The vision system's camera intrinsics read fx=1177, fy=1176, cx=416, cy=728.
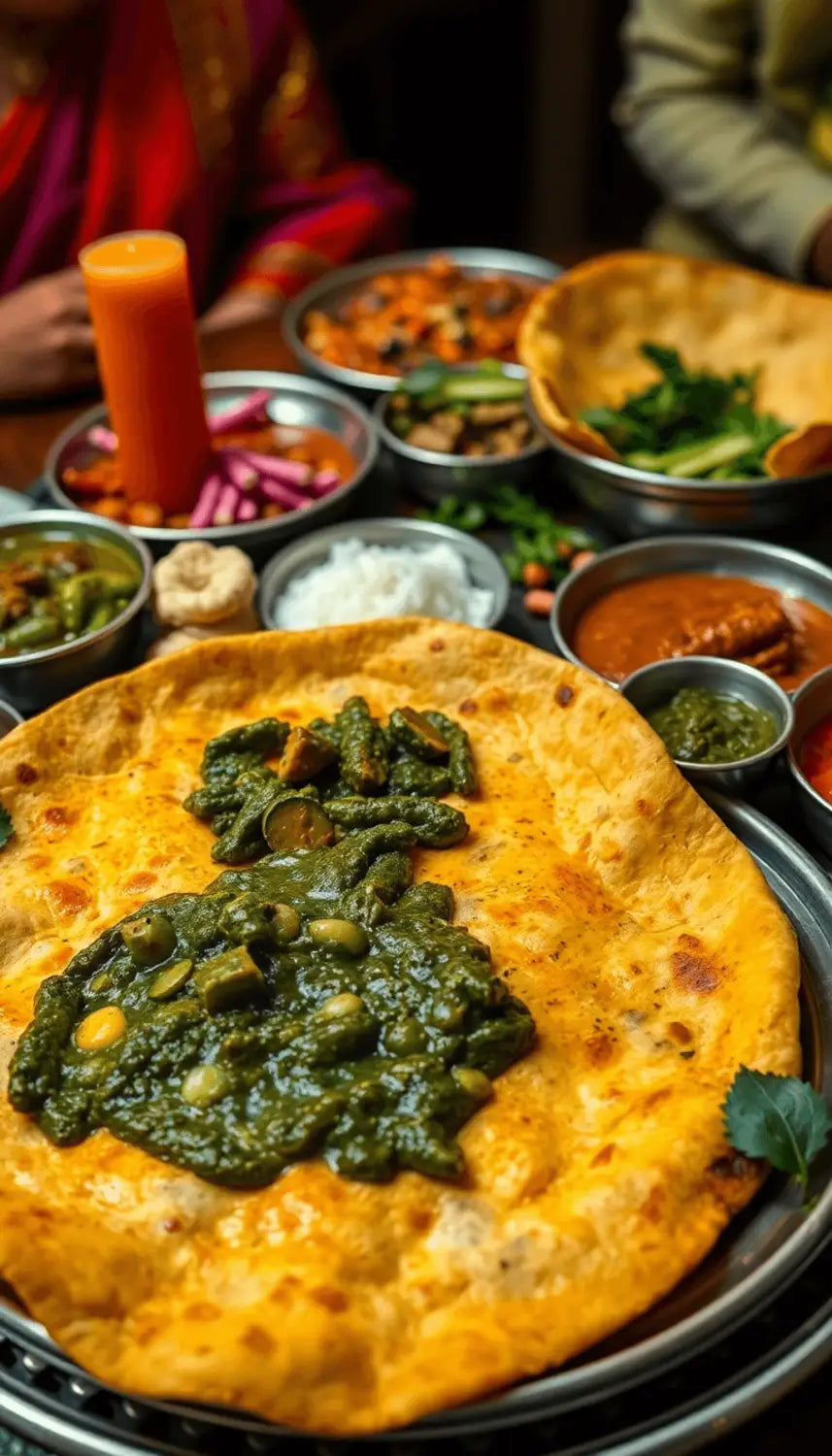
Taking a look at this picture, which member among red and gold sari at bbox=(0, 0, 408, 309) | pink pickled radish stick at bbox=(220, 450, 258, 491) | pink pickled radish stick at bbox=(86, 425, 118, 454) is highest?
red and gold sari at bbox=(0, 0, 408, 309)

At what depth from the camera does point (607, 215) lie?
7.96m

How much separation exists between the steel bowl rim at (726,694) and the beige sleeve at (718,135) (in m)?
2.37

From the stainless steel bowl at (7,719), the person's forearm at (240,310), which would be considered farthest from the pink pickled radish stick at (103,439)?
the stainless steel bowl at (7,719)

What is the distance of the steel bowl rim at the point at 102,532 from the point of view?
8.86ft

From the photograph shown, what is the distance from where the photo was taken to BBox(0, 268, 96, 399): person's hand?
13.0ft


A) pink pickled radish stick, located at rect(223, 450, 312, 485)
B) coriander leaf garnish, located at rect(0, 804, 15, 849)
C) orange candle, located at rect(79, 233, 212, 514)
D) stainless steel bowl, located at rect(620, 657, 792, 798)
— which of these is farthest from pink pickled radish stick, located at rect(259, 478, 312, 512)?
coriander leaf garnish, located at rect(0, 804, 15, 849)

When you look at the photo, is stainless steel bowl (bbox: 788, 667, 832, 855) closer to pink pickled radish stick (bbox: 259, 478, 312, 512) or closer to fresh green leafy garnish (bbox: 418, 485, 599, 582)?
fresh green leafy garnish (bbox: 418, 485, 599, 582)

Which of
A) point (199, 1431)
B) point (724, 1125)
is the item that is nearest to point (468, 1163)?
point (724, 1125)

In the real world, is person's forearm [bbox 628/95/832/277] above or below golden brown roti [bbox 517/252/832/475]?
above

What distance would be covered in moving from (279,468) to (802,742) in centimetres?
171

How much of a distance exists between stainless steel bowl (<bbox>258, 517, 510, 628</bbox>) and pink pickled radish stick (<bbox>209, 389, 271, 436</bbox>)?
0.67 m

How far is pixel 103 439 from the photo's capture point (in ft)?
11.9

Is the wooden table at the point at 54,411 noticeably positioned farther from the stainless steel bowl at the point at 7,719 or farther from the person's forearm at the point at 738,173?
the person's forearm at the point at 738,173

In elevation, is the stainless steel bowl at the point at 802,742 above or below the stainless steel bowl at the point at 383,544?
below
